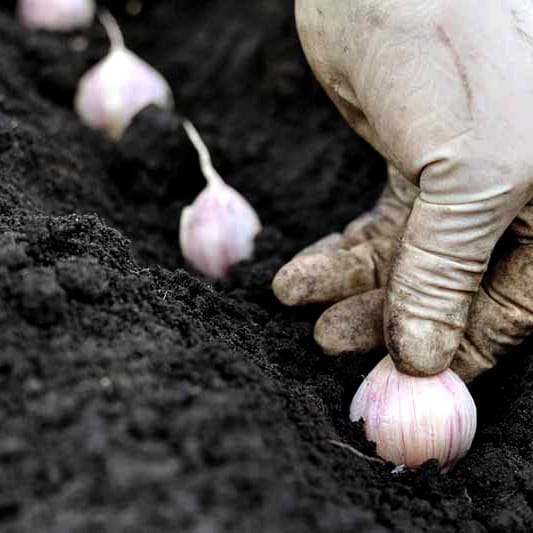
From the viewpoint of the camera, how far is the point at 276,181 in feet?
6.29

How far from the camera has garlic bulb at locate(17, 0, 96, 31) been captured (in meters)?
2.38

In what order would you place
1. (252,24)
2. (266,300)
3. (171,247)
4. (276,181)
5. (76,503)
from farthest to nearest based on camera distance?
1. (252,24)
2. (276,181)
3. (171,247)
4. (266,300)
5. (76,503)

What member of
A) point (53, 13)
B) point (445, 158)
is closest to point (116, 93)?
point (53, 13)

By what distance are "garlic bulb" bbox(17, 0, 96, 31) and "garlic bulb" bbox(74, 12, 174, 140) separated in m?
0.50

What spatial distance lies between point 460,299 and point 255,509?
51cm

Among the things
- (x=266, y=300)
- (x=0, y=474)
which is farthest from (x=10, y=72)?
(x=0, y=474)

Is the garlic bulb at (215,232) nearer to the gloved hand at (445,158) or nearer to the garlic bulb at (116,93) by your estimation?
the gloved hand at (445,158)

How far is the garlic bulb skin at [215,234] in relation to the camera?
1.52m

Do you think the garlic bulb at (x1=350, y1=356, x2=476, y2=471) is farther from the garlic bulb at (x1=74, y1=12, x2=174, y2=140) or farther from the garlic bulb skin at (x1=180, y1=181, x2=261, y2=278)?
the garlic bulb at (x1=74, y1=12, x2=174, y2=140)

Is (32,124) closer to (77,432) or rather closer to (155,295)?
(155,295)

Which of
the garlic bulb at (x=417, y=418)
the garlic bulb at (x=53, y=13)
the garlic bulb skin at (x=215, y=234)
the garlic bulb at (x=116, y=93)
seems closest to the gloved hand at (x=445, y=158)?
the garlic bulb at (x=417, y=418)

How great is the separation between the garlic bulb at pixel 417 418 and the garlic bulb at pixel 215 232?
52cm

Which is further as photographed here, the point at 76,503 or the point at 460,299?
the point at 460,299

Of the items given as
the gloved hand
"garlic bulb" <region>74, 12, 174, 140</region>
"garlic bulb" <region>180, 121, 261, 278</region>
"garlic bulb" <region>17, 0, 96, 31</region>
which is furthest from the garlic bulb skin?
"garlic bulb" <region>17, 0, 96, 31</region>
